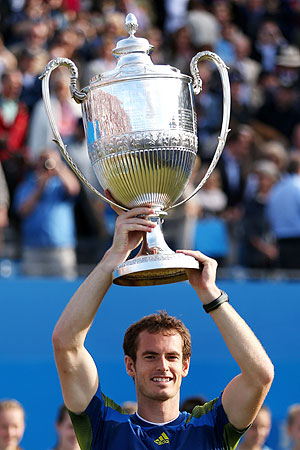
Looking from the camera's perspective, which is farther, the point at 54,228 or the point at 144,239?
the point at 54,228

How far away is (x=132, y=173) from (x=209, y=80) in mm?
6161

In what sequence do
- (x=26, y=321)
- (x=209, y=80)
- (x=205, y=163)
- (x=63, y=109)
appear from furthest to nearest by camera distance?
(x=209, y=80) < (x=205, y=163) < (x=63, y=109) < (x=26, y=321)

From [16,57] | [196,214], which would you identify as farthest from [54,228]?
[16,57]

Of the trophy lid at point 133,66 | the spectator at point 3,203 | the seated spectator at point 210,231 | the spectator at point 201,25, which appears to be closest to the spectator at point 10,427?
the spectator at point 3,203

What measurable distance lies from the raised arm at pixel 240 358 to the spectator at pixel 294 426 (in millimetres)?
2809

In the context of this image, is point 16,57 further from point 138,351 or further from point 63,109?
point 138,351

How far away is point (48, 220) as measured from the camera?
7355 millimetres

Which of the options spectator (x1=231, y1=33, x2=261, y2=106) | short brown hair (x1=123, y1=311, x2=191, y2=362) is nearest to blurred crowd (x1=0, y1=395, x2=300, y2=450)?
short brown hair (x1=123, y1=311, x2=191, y2=362)

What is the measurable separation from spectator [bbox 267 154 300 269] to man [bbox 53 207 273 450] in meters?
4.09

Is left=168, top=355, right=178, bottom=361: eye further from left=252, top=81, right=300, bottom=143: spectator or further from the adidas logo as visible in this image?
left=252, top=81, right=300, bottom=143: spectator

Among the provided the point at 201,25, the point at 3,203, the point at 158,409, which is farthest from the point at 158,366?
the point at 201,25

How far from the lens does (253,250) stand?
299 inches

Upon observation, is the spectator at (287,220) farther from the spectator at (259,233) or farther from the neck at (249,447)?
the neck at (249,447)

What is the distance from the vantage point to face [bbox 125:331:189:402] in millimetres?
3438
